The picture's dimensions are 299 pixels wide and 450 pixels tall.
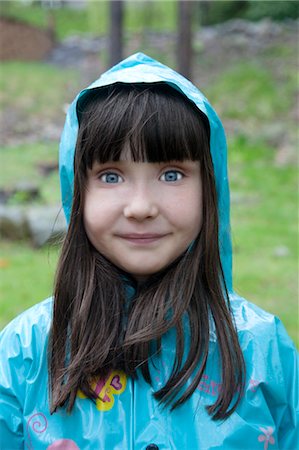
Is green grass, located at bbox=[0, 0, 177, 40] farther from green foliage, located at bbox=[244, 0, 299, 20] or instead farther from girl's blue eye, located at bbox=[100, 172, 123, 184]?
girl's blue eye, located at bbox=[100, 172, 123, 184]

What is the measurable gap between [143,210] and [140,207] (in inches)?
0.4

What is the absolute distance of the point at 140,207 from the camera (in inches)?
62.4

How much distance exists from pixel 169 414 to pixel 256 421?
22 centimetres

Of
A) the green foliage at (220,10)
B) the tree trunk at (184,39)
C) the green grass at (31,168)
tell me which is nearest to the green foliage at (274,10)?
the green foliage at (220,10)

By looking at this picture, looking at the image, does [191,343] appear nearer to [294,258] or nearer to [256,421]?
[256,421]

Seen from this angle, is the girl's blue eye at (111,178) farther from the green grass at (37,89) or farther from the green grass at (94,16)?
the green grass at (94,16)

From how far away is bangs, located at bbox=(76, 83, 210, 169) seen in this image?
163 cm

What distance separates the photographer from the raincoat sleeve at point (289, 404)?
1.73 m

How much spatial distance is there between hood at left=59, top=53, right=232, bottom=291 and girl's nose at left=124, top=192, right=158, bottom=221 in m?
0.26

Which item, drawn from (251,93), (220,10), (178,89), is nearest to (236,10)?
(220,10)

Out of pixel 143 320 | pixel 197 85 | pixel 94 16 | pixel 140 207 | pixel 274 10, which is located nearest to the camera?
pixel 140 207

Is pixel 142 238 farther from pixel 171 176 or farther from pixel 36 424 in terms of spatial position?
pixel 36 424

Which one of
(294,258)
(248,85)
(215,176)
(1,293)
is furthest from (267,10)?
(215,176)

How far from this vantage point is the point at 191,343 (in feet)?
5.59
